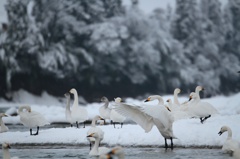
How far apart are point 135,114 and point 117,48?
29.5 meters

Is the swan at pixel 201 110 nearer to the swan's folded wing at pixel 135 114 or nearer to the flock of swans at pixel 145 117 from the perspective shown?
the flock of swans at pixel 145 117

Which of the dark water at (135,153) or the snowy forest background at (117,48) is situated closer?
the dark water at (135,153)

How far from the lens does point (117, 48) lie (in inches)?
1602

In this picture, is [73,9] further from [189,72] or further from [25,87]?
[189,72]

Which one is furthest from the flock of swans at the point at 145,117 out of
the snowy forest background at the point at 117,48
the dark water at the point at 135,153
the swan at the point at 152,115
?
the snowy forest background at the point at 117,48

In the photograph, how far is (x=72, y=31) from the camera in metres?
39.7

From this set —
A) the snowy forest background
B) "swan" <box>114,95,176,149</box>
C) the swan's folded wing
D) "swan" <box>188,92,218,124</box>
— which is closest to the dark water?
"swan" <box>114,95,176,149</box>

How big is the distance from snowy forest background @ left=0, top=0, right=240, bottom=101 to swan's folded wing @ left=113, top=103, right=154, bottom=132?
24.0 metres

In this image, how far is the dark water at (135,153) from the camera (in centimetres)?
1010

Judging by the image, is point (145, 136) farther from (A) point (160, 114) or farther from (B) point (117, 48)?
(B) point (117, 48)

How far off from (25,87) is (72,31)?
697 centimetres

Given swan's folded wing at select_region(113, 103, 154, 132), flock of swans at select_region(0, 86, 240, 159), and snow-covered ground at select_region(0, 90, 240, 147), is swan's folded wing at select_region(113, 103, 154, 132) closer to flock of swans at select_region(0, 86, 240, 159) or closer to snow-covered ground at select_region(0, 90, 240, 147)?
flock of swans at select_region(0, 86, 240, 159)

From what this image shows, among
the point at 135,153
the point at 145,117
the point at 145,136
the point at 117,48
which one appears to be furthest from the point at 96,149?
the point at 117,48

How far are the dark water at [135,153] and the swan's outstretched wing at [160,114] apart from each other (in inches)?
25.7
